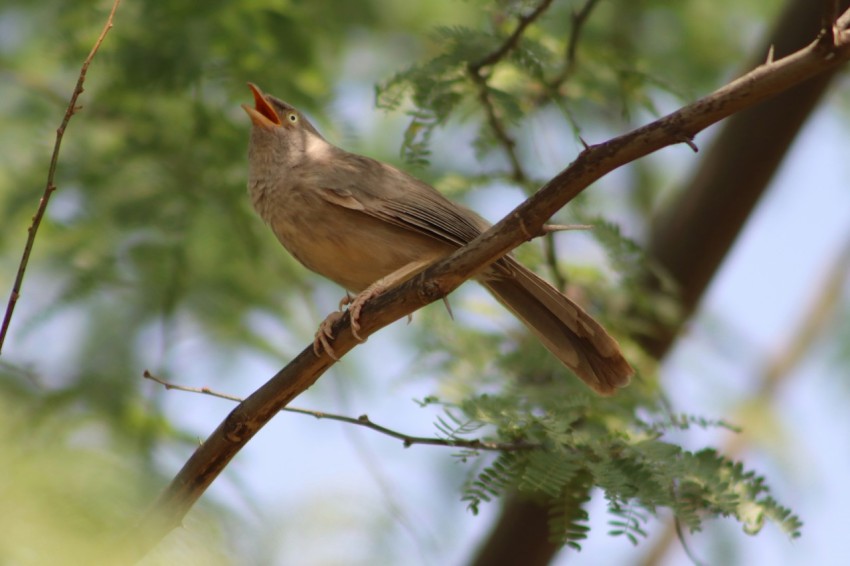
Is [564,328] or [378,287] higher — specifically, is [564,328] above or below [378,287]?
above

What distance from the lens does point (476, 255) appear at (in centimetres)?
295

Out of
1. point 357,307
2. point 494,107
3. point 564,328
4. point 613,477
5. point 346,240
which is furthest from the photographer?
point 494,107

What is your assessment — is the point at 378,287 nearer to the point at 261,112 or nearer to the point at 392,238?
the point at 392,238

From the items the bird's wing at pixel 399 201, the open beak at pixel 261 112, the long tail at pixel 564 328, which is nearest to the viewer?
the long tail at pixel 564 328

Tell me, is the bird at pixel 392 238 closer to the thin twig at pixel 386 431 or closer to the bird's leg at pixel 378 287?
the bird's leg at pixel 378 287

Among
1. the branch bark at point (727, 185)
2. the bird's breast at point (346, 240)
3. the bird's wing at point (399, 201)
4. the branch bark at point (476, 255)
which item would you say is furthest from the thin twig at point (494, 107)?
the branch bark at point (476, 255)

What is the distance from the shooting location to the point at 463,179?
5.10 metres

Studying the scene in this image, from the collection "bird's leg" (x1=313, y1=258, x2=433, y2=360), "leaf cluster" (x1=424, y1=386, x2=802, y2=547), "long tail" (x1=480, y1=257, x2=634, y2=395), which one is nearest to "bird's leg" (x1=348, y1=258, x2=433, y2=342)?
"bird's leg" (x1=313, y1=258, x2=433, y2=360)

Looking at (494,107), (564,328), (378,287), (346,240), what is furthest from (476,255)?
(494,107)

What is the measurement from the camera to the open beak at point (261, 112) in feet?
15.6

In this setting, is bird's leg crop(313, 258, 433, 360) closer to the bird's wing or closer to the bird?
the bird

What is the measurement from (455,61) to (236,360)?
240 centimetres

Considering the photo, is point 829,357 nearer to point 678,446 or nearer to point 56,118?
point 678,446

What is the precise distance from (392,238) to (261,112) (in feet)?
4.01
